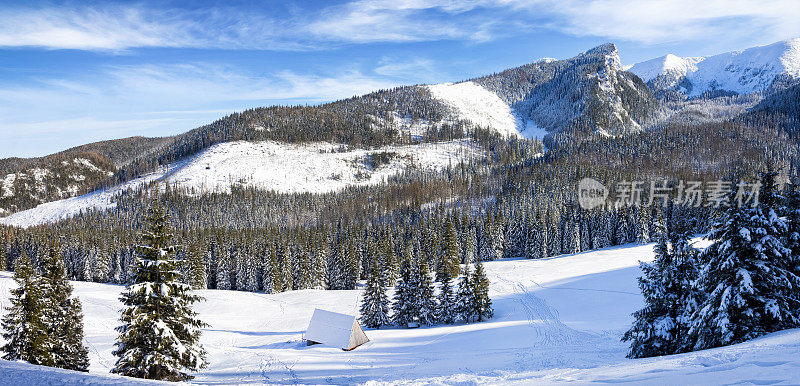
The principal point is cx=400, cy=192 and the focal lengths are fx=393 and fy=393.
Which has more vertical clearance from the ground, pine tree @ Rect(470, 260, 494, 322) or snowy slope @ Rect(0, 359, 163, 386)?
snowy slope @ Rect(0, 359, 163, 386)

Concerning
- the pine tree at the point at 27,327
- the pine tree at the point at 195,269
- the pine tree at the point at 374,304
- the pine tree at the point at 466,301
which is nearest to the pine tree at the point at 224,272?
the pine tree at the point at 195,269

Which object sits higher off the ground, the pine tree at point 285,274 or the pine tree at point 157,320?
the pine tree at point 157,320

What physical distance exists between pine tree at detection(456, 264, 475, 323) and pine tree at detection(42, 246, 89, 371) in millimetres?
36051

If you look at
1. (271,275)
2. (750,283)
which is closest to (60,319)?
(750,283)

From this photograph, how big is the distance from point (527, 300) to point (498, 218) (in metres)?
58.5

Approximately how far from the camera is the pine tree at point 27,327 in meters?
21.1

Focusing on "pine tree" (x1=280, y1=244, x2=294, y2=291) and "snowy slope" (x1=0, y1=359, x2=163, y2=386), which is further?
"pine tree" (x1=280, y1=244, x2=294, y2=291)

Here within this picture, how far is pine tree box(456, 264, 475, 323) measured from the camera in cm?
4747

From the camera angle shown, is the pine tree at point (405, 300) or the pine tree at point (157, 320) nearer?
the pine tree at point (157, 320)

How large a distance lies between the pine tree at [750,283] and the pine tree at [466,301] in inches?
1276

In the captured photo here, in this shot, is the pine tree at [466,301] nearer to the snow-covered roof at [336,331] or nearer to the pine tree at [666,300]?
the snow-covered roof at [336,331]

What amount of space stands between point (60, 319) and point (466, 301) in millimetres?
37789
